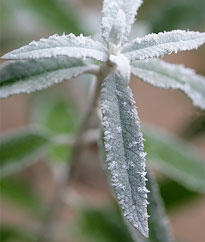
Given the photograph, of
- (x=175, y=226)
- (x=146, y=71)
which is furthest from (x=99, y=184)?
(x=146, y=71)

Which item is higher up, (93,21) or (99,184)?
(93,21)

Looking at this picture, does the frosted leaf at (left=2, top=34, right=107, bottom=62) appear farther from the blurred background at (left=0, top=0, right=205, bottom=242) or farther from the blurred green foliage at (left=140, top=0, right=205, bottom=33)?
the blurred green foliage at (left=140, top=0, right=205, bottom=33)

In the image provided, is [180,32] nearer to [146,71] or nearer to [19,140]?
[146,71]

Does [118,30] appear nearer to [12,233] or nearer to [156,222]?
[156,222]

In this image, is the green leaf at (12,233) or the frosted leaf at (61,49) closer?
the frosted leaf at (61,49)

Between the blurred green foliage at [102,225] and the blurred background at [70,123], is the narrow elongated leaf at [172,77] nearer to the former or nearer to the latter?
the blurred background at [70,123]

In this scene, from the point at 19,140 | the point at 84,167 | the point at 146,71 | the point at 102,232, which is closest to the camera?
the point at 146,71

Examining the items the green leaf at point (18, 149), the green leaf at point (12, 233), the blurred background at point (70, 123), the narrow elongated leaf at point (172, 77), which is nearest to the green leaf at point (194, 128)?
the blurred background at point (70, 123)
